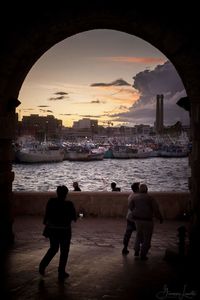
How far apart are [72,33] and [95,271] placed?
542cm

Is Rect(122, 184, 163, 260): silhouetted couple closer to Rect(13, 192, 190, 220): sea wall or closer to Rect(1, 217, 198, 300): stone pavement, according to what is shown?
Rect(1, 217, 198, 300): stone pavement

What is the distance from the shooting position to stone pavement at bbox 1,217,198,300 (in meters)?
7.52

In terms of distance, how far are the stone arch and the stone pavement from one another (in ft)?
4.18

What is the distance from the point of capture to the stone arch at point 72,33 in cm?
1009

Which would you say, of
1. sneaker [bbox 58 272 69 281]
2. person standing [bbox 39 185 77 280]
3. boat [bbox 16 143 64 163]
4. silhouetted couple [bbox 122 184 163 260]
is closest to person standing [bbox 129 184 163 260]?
silhouetted couple [bbox 122 184 163 260]

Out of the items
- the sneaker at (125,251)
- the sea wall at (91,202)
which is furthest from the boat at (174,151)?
the sneaker at (125,251)

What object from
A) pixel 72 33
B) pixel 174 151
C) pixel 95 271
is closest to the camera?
pixel 95 271

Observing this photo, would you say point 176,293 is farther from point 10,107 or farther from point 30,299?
point 10,107

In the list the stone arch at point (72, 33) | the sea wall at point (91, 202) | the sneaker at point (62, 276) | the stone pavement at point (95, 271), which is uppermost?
the stone arch at point (72, 33)

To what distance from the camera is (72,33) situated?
37.3 feet

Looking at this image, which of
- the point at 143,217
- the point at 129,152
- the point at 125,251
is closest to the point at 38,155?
the point at 129,152

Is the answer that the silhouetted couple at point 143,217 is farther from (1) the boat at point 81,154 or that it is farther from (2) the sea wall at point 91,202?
(1) the boat at point 81,154

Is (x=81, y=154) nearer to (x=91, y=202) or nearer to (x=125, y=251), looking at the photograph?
(x=91, y=202)

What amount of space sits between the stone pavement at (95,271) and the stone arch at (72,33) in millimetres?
1275
